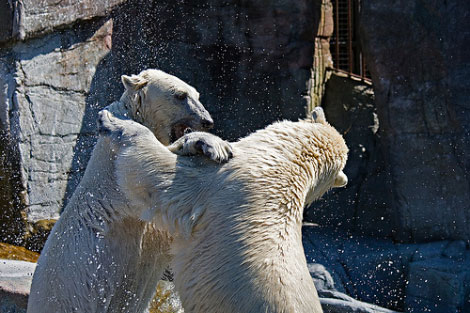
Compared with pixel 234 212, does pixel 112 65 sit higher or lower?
lower

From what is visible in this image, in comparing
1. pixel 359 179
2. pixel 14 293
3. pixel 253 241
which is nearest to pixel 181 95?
pixel 253 241

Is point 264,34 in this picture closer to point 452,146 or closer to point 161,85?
point 452,146

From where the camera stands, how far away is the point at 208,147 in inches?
Answer: 99.7

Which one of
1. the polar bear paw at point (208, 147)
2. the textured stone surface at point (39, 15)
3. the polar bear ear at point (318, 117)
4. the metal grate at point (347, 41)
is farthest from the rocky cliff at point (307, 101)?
the polar bear paw at point (208, 147)

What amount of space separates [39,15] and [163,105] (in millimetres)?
3194

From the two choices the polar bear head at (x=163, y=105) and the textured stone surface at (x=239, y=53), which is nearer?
the polar bear head at (x=163, y=105)

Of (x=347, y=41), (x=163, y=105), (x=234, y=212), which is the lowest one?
(x=347, y=41)

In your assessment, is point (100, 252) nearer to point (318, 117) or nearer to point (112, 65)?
point (318, 117)

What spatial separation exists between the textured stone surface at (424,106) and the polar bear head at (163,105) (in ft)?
13.1

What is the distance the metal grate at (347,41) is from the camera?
28.7ft

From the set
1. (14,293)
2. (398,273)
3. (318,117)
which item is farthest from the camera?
(398,273)

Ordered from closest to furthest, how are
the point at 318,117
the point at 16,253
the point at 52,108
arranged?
the point at 318,117 < the point at 16,253 < the point at 52,108

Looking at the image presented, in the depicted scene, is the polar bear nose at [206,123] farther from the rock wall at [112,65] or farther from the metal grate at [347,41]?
the metal grate at [347,41]

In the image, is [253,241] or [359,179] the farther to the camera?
[359,179]
